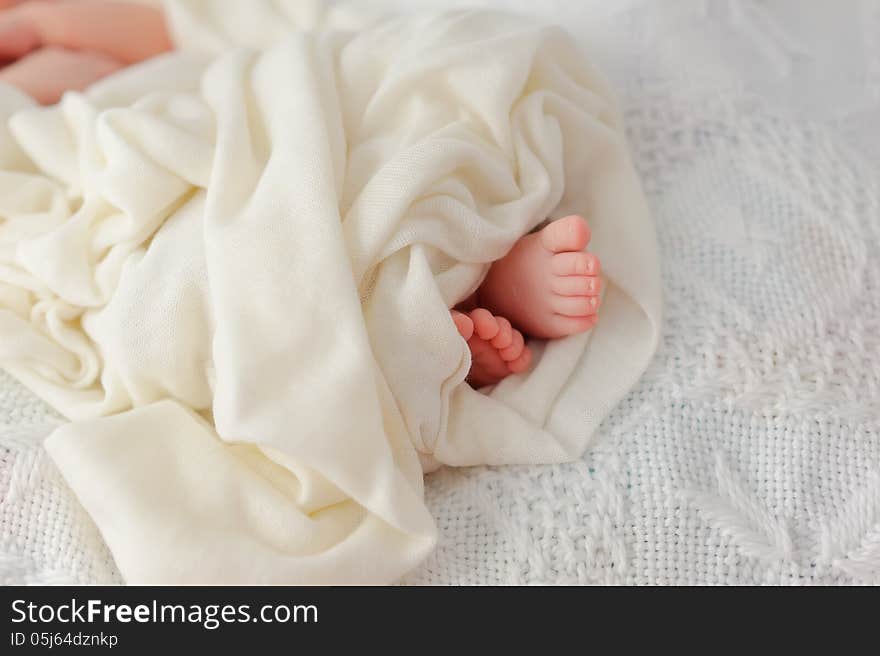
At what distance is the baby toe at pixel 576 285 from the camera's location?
978 millimetres

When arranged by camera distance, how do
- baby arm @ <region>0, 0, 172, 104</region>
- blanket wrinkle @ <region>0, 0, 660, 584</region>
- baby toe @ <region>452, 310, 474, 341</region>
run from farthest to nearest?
baby arm @ <region>0, 0, 172, 104</region>, baby toe @ <region>452, 310, 474, 341</region>, blanket wrinkle @ <region>0, 0, 660, 584</region>

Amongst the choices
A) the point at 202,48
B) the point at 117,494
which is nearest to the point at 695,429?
the point at 117,494

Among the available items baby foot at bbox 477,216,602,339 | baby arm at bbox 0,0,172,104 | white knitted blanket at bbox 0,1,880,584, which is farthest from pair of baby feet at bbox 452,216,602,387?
baby arm at bbox 0,0,172,104

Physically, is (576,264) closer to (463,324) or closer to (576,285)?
(576,285)

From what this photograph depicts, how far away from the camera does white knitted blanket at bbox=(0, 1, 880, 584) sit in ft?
2.94

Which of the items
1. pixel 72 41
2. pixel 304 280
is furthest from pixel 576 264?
pixel 72 41

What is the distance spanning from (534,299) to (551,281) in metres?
0.03

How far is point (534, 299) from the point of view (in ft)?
3.35

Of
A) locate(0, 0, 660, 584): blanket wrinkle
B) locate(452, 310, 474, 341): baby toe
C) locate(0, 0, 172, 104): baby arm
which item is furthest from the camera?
locate(0, 0, 172, 104): baby arm

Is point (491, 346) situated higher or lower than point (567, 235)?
lower

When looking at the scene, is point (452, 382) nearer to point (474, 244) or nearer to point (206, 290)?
point (474, 244)

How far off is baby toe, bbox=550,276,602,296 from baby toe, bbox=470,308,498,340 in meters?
0.08

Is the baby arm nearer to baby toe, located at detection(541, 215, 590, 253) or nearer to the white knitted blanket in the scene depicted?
the white knitted blanket
